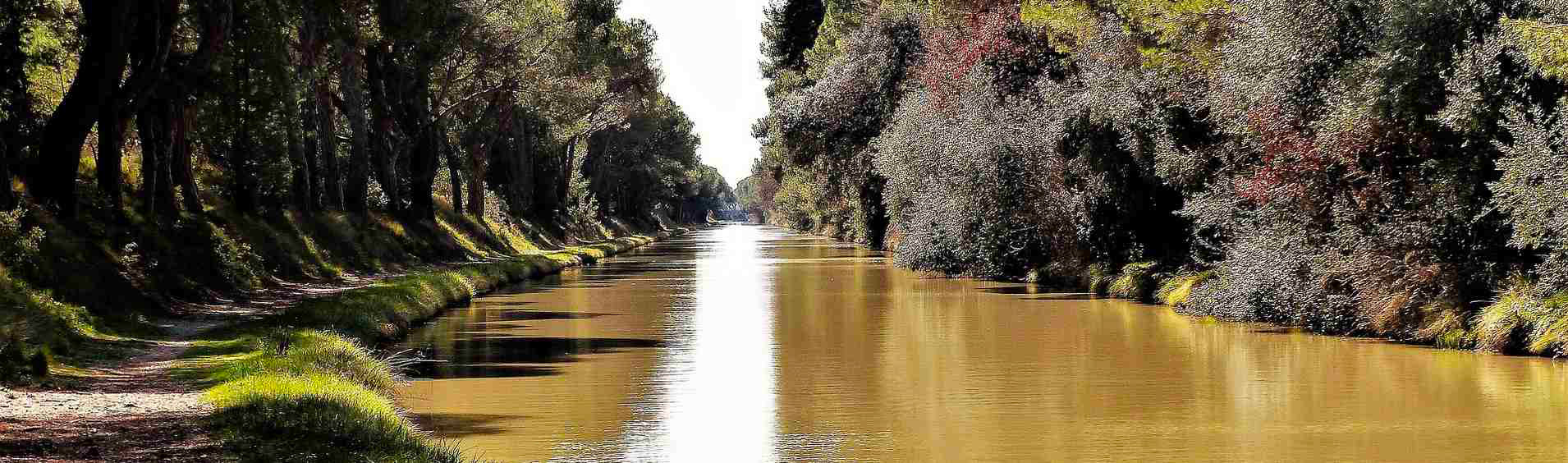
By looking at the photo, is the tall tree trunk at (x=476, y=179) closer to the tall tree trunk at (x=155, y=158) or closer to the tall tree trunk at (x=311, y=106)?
the tall tree trunk at (x=311, y=106)

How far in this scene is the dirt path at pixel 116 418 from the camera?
41.4ft

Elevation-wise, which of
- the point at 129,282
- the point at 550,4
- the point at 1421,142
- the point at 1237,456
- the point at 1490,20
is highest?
the point at 550,4

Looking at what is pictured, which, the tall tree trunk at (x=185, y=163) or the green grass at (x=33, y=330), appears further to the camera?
the tall tree trunk at (x=185, y=163)

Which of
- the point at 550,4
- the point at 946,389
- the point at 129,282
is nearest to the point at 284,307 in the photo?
the point at 129,282

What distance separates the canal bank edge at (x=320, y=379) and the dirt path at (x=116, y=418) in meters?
0.29

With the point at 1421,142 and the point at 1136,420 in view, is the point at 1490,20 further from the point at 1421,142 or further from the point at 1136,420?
the point at 1136,420

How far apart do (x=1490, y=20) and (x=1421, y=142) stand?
6.74ft

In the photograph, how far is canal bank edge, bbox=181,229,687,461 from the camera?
1379cm

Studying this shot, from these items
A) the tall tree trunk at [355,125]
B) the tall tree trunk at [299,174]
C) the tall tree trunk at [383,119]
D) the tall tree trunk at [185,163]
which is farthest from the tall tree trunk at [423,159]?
the tall tree trunk at [185,163]

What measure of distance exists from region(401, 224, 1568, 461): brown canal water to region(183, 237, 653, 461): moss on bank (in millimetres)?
835

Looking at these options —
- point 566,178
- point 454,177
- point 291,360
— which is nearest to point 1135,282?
point 291,360

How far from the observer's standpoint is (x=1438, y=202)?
24.9 meters

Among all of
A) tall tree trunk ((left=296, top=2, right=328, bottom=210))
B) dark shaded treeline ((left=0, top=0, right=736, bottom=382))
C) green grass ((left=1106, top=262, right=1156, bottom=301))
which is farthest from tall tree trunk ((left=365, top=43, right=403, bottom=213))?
green grass ((left=1106, top=262, right=1156, bottom=301))

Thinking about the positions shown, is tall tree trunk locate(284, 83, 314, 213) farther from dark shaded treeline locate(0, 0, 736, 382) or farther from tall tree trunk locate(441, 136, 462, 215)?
tall tree trunk locate(441, 136, 462, 215)
